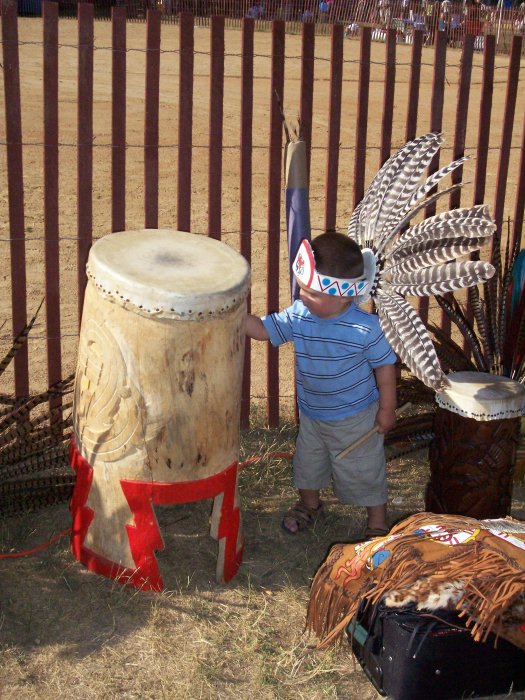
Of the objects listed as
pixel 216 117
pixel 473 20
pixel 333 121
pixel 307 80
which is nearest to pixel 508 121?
pixel 333 121

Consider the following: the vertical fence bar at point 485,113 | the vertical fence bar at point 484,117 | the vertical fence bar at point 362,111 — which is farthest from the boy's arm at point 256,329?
the vertical fence bar at point 485,113

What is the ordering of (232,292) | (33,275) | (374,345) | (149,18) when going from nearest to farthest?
(232,292) → (374,345) → (149,18) → (33,275)

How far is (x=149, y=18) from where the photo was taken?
12.5 ft

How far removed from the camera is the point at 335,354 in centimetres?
338

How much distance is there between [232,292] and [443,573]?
3.79 feet

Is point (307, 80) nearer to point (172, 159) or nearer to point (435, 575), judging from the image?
point (435, 575)

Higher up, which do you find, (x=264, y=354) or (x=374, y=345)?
(x=374, y=345)

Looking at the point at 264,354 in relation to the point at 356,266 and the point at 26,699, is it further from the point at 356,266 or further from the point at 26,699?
the point at 26,699

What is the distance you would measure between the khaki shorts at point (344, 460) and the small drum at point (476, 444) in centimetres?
29

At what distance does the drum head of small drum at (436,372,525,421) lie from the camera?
141 inches

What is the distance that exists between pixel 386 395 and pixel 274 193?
1299mm

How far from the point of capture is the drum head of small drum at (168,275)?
9.56 ft

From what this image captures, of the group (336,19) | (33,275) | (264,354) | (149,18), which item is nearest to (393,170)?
(149,18)

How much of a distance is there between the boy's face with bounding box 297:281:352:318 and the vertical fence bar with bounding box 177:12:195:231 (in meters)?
0.98
